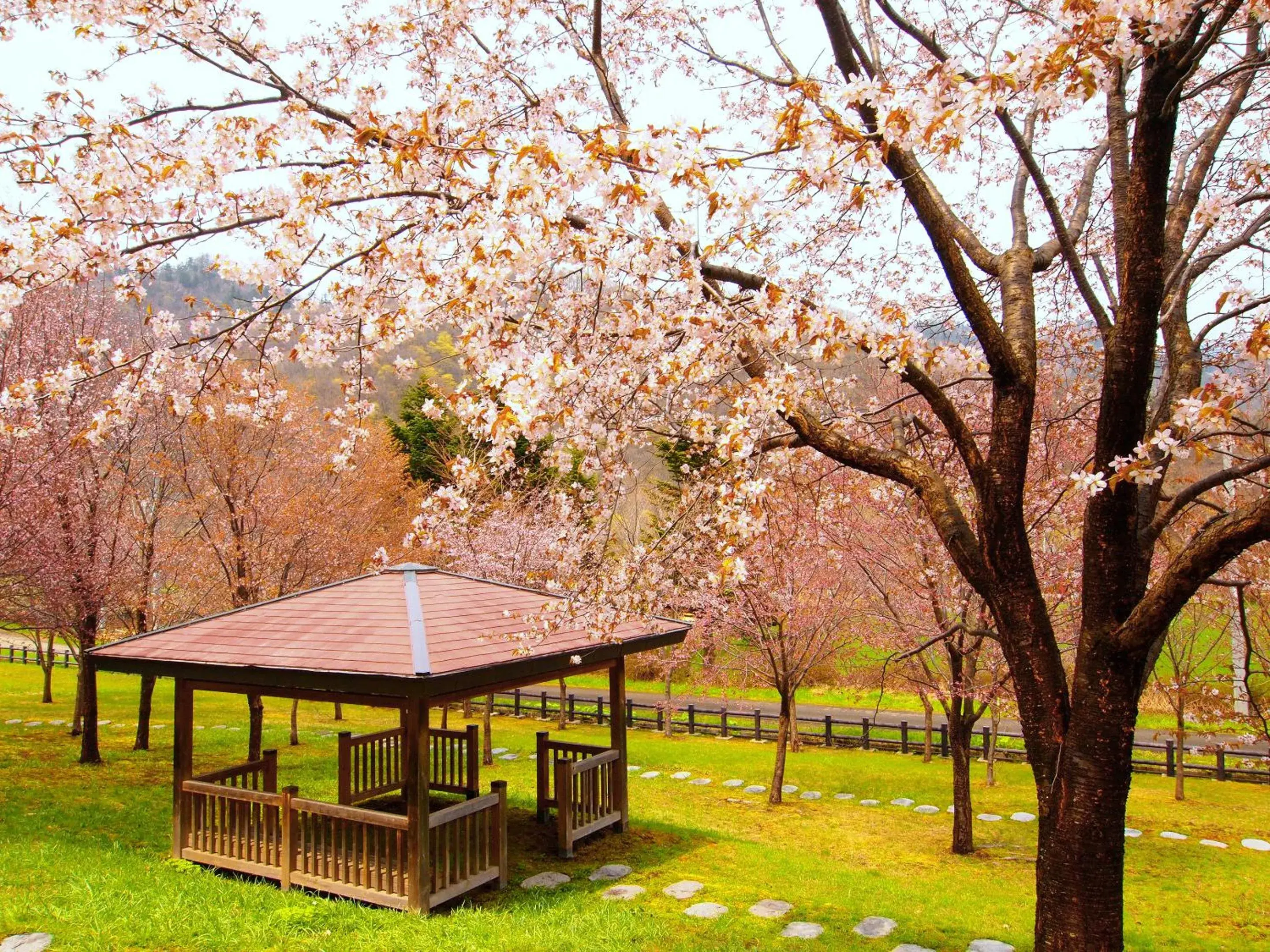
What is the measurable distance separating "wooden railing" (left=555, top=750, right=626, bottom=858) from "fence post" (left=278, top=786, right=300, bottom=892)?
2.36 metres

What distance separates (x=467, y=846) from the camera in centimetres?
708

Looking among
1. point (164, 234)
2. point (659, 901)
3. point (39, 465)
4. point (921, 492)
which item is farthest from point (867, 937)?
point (39, 465)

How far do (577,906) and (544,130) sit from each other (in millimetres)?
5684

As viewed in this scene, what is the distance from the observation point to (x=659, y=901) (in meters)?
6.88


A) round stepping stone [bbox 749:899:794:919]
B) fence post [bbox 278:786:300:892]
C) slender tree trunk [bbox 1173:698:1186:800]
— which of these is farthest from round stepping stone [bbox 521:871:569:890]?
slender tree trunk [bbox 1173:698:1186:800]

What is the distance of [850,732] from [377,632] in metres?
13.5

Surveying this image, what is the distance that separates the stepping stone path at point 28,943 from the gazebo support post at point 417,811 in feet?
7.64

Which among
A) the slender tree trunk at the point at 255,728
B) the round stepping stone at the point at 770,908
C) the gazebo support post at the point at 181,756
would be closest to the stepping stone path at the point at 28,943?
the gazebo support post at the point at 181,756

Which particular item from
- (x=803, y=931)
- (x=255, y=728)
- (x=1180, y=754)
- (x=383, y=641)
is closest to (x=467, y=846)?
(x=383, y=641)

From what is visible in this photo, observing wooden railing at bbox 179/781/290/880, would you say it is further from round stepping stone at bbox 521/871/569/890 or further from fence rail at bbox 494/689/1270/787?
fence rail at bbox 494/689/1270/787

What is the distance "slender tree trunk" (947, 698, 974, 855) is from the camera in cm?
903

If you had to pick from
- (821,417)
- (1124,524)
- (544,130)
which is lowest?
(1124,524)

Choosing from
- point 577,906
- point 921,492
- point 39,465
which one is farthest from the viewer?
point 39,465

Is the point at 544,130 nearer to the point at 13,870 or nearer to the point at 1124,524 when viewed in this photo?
the point at 1124,524
